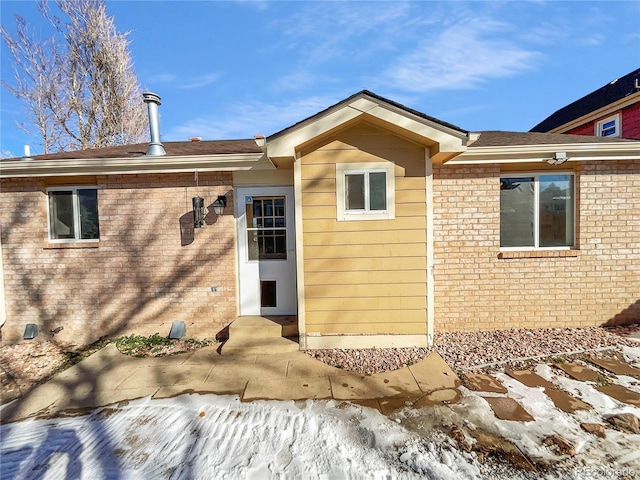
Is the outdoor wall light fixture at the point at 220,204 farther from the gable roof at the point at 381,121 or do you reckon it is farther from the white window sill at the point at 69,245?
the white window sill at the point at 69,245

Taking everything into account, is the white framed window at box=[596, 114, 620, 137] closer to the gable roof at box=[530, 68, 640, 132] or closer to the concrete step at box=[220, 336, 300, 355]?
the gable roof at box=[530, 68, 640, 132]

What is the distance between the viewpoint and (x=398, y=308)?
454cm

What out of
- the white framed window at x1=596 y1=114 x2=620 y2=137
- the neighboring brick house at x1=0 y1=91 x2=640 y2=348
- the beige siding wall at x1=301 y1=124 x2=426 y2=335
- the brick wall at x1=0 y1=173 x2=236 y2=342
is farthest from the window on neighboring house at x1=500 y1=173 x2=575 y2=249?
the white framed window at x1=596 y1=114 x2=620 y2=137

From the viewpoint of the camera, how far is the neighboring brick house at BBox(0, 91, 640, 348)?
4523mm

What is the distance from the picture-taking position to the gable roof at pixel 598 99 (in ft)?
35.6

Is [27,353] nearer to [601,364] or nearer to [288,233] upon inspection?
[288,233]

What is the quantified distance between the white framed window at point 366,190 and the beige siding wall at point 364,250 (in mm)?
77

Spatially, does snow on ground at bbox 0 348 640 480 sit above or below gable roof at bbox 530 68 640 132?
below

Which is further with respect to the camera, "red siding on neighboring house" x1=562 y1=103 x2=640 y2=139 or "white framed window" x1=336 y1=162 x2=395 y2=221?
"red siding on neighboring house" x1=562 y1=103 x2=640 y2=139

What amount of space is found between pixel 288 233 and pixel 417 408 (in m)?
3.24

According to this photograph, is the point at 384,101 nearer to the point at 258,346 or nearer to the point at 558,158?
the point at 558,158

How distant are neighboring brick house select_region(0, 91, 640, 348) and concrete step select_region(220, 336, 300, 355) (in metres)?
0.29

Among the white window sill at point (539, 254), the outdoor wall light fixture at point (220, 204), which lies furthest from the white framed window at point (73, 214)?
the white window sill at point (539, 254)

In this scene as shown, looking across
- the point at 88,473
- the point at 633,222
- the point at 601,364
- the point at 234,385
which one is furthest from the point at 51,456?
the point at 633,222
